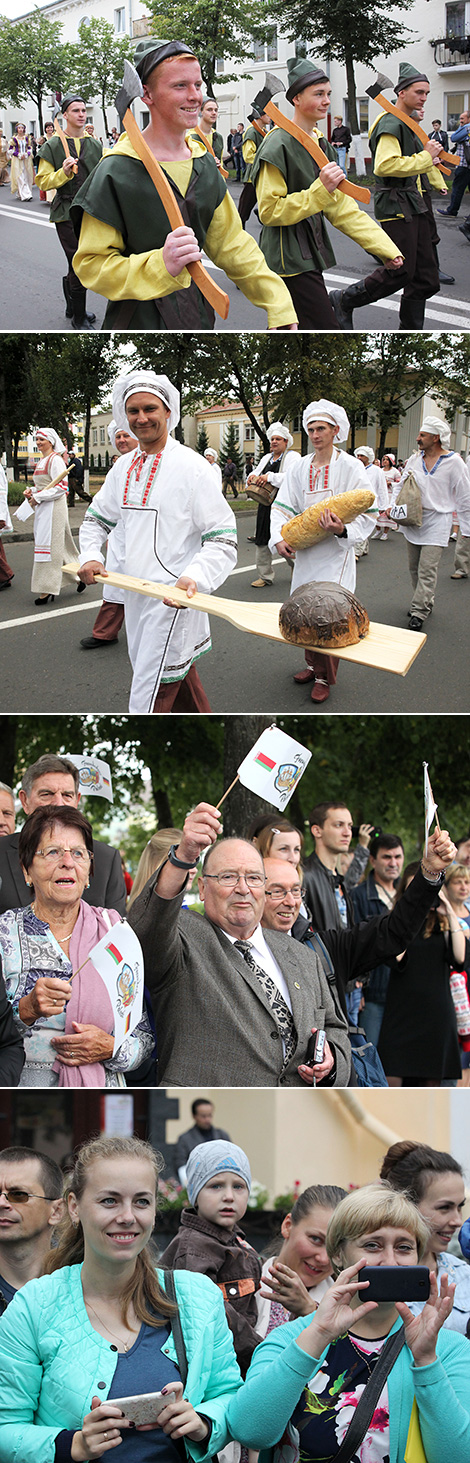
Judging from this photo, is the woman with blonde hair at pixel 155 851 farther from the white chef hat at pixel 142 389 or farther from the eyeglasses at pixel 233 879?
the white chef hat at pixel 142 389

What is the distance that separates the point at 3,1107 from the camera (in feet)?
12.2

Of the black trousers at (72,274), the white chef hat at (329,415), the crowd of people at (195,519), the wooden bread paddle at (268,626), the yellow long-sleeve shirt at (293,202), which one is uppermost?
the yellow long-sleeve shirt at (293,202)

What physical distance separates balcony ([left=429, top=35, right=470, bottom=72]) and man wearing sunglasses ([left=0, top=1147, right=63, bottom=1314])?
4.50 meters

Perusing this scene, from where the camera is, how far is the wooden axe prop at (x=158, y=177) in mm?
4383

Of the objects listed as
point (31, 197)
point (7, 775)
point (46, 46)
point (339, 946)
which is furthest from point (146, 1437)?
point (46, 46)

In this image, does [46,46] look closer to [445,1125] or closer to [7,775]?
[7,775]

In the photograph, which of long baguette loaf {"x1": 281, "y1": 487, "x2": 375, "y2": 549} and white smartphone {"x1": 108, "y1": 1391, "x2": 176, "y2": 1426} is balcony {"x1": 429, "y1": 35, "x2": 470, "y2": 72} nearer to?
long baguette loaf {"x1": 281, "y1": 487, "x2": 375, "y2": 549}

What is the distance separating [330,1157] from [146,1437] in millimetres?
2513

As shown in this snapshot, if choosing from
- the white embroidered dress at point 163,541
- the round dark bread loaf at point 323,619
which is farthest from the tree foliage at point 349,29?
the round dark bread loaf at point 323,619

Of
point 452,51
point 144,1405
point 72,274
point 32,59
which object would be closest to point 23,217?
point 72,274

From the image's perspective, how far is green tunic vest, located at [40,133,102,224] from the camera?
5012 millimetres

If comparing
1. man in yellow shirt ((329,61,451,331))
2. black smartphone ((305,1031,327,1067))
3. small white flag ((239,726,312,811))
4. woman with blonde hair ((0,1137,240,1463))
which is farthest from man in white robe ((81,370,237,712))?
woman with blonde hair ((0,1137,240,1463))

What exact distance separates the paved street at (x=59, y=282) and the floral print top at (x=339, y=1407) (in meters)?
3.95

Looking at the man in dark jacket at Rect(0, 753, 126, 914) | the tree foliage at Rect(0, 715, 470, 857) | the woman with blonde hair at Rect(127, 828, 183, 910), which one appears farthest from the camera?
the tree foliage at Rect(0, 715, 470, 857)
